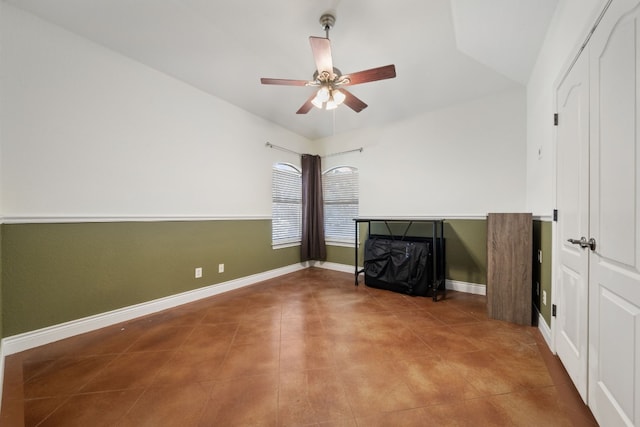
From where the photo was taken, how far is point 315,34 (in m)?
2.24

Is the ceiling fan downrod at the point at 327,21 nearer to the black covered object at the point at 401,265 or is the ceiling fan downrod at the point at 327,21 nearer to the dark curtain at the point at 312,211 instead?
the dark curtain at the point at 312,211

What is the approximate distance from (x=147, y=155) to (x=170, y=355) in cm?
194

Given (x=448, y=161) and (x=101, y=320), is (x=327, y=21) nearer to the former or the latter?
(x=448, y=161)

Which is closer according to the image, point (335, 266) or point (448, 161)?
point (448, 161)

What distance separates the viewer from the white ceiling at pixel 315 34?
1.91m

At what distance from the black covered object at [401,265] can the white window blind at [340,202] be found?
92cm

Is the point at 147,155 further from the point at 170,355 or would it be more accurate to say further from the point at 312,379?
the point at 312,379

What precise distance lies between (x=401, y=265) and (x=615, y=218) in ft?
7.02

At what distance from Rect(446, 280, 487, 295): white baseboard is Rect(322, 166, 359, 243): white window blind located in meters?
1.63

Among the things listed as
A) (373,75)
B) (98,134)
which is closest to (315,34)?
(373,75)

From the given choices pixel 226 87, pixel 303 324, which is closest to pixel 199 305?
pixel 303 324

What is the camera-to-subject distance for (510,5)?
1772 mm

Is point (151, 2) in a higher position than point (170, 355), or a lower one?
higher

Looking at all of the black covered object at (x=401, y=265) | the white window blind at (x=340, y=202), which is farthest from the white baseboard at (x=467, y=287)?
the white window blind at (x=340, y=202)
